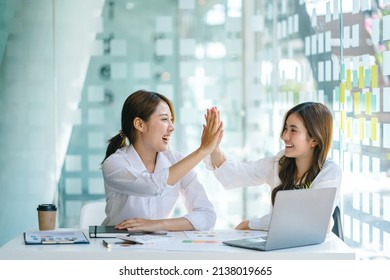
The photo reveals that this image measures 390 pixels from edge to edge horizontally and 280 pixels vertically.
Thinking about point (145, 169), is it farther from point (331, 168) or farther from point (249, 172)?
point (331, 168)

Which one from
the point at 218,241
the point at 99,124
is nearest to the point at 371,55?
the point at 218,241

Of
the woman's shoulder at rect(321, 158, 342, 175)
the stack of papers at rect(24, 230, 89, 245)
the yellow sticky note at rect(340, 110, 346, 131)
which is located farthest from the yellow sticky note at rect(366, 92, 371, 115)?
the stack of papers at rect(24, 230, 89, 245)

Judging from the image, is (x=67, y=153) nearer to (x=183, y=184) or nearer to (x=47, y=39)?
(x=47, y=39)

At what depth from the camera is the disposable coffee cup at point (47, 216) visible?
3514 millimetres

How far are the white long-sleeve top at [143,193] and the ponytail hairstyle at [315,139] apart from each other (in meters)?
0.34

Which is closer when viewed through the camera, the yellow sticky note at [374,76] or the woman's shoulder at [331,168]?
the woman's shoulder at [331,168]

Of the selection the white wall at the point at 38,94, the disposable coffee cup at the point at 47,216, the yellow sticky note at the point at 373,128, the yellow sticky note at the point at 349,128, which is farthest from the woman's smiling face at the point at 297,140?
the white wall at the point at 38,94

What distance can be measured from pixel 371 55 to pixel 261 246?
1.92 meters

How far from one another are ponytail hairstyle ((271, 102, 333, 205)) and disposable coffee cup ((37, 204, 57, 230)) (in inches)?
38.4

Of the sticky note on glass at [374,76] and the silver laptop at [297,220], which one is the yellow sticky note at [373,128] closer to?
the sticky note on glass at [374,76]

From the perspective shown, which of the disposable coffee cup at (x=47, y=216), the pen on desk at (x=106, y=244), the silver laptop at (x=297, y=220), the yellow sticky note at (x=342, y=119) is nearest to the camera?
the silver laptop at (x=297, y=220)

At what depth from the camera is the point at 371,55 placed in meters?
4.59

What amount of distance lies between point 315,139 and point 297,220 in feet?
2.36

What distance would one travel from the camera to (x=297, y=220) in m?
3.05
